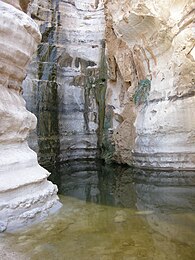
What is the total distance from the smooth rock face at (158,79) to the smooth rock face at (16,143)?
4.06 metres

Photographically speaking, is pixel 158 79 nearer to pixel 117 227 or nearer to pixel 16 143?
pixel 16 143

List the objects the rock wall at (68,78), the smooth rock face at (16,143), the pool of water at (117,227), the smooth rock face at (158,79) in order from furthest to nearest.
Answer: the rock wall at (68,78)
the smooth rock face at (158,79)
the smooth rock face at (16,143)
the pool of water at (117,227)

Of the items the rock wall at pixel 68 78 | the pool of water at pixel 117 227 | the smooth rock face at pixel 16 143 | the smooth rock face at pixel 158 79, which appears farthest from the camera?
the rock wall at pixel 68 78

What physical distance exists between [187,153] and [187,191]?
1.99 meters

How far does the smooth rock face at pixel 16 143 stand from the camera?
356 cm

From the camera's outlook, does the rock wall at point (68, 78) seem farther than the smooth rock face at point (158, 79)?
Yes

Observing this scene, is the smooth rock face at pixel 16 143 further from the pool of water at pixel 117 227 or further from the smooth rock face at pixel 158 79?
the smooth rock face at pixel 158 79

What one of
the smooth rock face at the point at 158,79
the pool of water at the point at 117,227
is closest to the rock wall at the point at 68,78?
the smooth rock face at the point at 158,79

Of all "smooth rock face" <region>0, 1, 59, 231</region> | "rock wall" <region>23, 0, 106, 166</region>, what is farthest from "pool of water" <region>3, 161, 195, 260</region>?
"rock wall" <region>23, 0, 106, 166</region>

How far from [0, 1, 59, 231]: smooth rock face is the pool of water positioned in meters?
0.28

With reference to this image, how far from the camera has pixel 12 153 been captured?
13.2 feet

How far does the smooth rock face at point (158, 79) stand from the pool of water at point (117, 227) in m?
1.72

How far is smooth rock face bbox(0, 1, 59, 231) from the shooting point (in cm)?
356

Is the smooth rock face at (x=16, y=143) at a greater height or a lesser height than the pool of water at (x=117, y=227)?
greater
